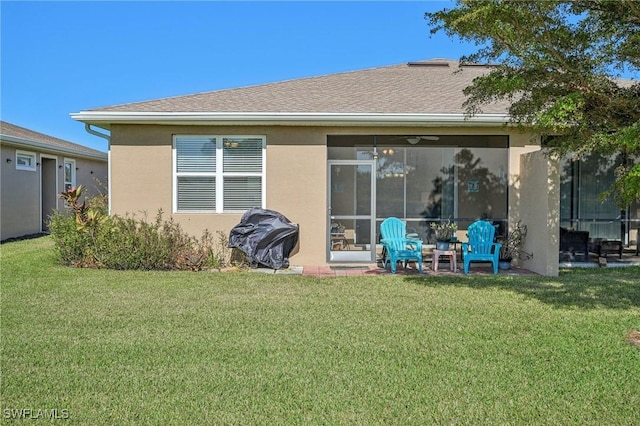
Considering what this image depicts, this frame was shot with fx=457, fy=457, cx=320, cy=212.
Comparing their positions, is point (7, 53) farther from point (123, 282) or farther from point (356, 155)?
point (356, 155)

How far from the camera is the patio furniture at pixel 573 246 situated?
991 cm

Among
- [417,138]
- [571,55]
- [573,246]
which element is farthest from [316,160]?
[573,246]

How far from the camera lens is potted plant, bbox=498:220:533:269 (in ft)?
30.8

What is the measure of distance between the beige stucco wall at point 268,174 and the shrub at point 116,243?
1.78 ft

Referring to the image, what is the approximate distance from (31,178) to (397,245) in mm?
13131

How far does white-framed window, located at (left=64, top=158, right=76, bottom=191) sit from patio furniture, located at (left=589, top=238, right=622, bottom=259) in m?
17.9

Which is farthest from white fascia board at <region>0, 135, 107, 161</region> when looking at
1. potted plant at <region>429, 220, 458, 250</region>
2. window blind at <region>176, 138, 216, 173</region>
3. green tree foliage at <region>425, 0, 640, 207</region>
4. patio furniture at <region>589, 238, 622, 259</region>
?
patio furniture at <region>589, 238, 622, 259</region>

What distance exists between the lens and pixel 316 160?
31.9ft

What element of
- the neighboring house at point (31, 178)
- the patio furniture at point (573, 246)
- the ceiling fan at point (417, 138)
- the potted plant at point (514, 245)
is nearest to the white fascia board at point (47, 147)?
the neighboring house at point (31, 178)

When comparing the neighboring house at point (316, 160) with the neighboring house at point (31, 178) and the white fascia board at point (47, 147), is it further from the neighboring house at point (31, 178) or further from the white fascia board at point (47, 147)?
the white fascia board at point (47, 147)

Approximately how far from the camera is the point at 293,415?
3.06m

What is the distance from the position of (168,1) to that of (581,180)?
11017 mm
